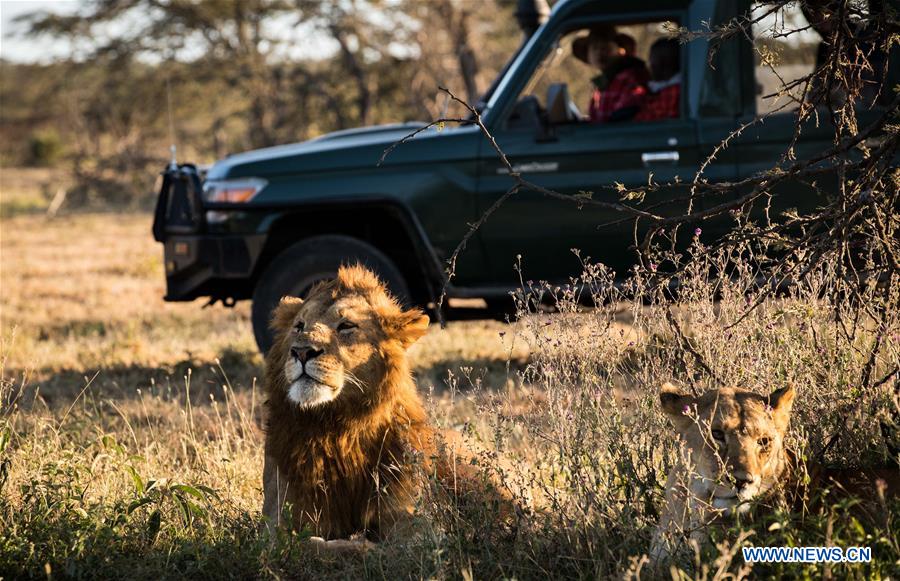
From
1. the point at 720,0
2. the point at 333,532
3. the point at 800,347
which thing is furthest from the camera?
the point at 720,0

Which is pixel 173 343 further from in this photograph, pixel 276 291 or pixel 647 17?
pixel 647 17

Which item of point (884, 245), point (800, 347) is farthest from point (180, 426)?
point (884, 245)

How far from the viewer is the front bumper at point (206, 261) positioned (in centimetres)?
677

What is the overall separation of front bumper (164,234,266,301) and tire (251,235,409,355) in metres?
0.15

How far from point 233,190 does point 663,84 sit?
103 inches

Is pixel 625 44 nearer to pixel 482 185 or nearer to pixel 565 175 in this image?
pixel 565 175

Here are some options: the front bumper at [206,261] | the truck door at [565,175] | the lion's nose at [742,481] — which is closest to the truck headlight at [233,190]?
the front bumper at [206,261]

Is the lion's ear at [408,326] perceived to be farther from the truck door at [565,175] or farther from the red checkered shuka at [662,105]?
the red checkered shuka at [662,105]

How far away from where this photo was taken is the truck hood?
6660mm

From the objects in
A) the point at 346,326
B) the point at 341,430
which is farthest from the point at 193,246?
the point at 341,430

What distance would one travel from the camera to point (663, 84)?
6637 millimetres

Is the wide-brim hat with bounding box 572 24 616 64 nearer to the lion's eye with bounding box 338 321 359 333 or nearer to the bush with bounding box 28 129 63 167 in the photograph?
the lion's eye with bounding box 338 321 359 333

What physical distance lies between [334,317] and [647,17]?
11.2 feet

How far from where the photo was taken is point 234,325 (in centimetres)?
912
